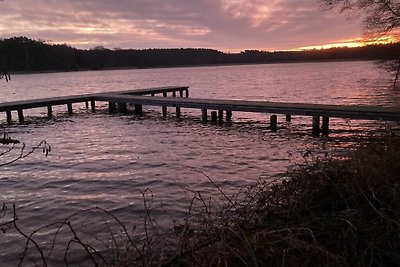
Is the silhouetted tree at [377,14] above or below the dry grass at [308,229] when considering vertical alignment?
above

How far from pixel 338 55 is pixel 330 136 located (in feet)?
550

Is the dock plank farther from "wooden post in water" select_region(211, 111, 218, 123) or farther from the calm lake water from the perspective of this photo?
the calm lake water

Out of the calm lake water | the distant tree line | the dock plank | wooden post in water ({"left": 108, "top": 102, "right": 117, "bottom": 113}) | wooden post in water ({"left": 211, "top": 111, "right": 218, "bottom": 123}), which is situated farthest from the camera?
the distant tree line

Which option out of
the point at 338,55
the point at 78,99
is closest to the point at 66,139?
the point at 78,99

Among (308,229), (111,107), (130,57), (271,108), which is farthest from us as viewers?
(130,57)

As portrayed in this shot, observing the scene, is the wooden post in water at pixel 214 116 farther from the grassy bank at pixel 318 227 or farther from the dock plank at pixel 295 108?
the grassy bank at pixel 318 227

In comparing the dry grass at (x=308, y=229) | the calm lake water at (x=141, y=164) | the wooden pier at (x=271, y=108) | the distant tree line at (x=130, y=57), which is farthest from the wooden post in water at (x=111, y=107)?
the distant tree line at (x=130, y=57)

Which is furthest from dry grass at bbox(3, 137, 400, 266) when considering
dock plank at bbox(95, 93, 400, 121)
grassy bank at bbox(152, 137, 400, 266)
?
dock plank at bbox(95, 93, 400, 121)

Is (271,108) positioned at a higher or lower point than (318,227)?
lower

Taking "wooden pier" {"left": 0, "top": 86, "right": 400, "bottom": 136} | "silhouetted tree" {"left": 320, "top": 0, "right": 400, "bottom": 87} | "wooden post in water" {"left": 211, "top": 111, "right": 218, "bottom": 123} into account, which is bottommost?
"wooden post in water" {"left": 211, "top": 111, "right": 218, "bottom": 123}

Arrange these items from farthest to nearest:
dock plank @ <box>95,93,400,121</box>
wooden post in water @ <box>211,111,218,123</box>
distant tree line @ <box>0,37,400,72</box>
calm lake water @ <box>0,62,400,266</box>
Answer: distant tree line @ <box>0,37,400,72</box> < wooden post in water @ <box>211,111,218,123</box> < dock plank @ <box>95,93,400,121</box> < calm lake water @ <box>0,62,400,266</box>

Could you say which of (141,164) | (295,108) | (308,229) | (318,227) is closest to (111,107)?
(295,108)

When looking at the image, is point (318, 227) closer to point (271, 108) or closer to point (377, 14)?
point (271, 108)

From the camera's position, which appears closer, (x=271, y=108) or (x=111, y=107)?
(x=271, y=108)
